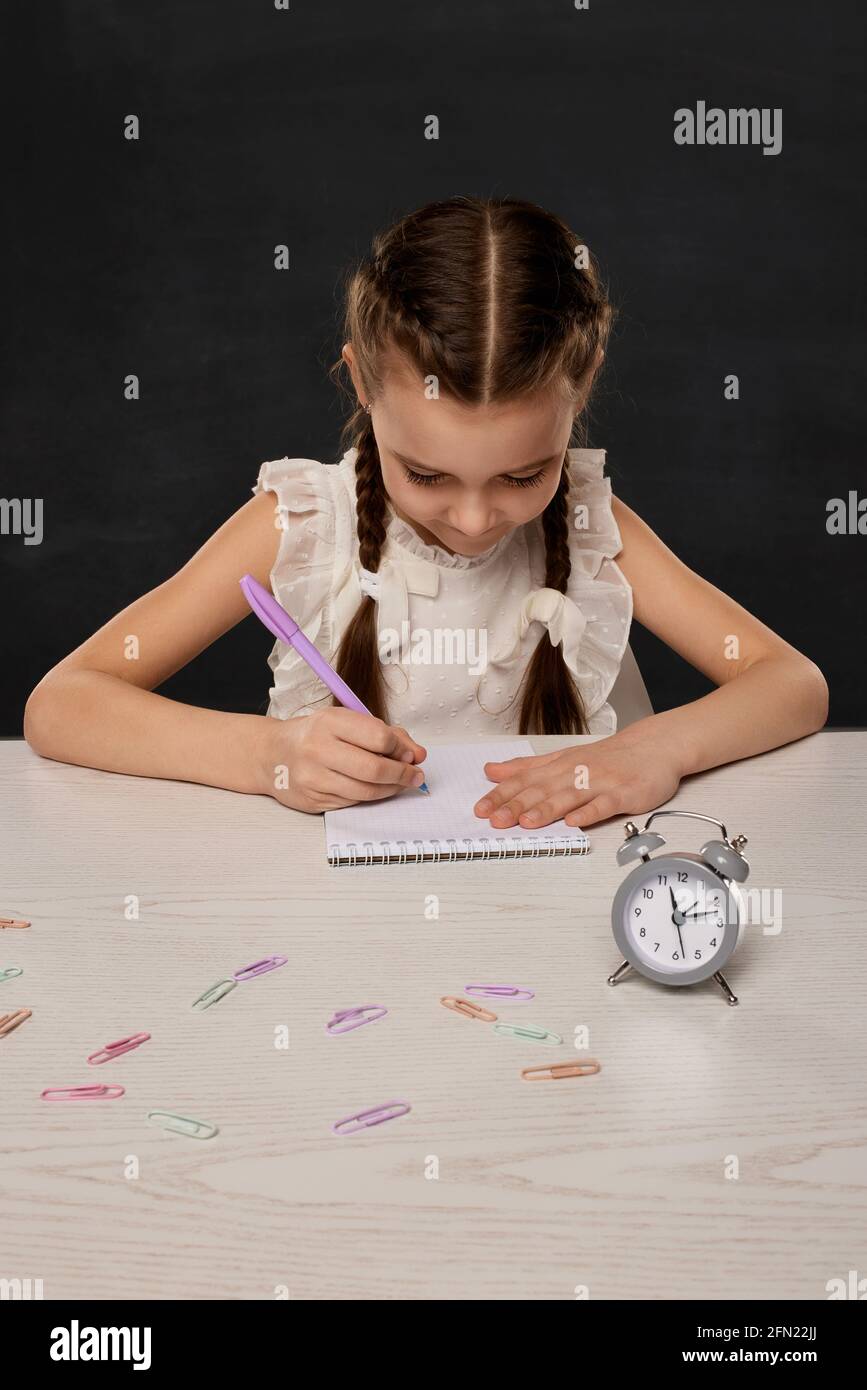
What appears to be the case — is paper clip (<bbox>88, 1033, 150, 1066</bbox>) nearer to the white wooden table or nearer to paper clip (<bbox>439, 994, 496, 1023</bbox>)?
the white wooden table

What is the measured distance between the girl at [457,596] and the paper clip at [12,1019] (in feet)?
1.28

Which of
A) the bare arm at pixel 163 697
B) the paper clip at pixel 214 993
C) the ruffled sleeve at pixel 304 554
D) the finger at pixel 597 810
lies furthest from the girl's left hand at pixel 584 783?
the ruffled sleeve at pixel 304 554

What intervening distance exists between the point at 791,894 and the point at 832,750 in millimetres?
417

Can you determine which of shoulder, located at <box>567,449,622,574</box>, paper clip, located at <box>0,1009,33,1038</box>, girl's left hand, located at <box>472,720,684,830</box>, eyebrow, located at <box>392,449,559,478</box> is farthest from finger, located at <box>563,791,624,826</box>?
shoulder, located at <box>567,449,622,574</box>

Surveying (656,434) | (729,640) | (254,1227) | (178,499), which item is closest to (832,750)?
(729,640)

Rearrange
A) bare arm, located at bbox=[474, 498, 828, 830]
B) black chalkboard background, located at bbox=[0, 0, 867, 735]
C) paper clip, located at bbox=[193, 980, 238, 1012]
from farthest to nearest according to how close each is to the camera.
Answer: black chalkboard background, located at bbox=[0, 0, 867, 735] → bare arm, located at bbox=[474, 498, 828, 830] → paper clip, located at bbox=[193, 980, 238, 1012]

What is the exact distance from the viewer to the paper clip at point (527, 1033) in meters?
0.88

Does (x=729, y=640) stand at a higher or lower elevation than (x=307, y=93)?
lower

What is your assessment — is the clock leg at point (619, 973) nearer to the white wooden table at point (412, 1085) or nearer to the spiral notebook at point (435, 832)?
the white wooden table at point (412, 1085)

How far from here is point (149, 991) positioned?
936 millimetres

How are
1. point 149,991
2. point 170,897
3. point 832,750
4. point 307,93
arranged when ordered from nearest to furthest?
point 149,991
point 170,897
point 832,750
point 307,93

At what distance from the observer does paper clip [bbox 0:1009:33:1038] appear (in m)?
0.89

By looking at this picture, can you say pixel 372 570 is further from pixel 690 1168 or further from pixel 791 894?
pixel 690 1168

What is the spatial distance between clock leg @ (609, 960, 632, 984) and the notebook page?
8.6 inches
